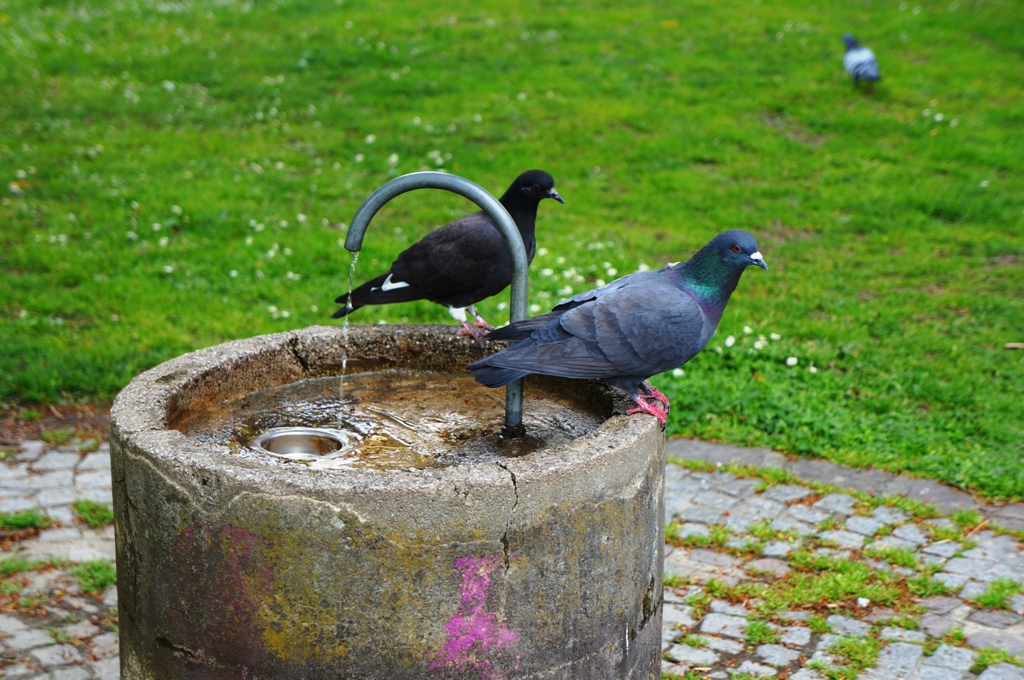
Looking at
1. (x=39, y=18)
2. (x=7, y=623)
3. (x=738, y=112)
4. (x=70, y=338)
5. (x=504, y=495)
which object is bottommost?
(x=7, y=623)

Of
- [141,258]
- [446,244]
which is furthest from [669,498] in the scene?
[141,258]

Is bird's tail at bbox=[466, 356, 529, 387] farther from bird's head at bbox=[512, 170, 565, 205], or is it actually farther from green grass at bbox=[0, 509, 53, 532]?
green grass at bbox=[0, 509, 53, 532]

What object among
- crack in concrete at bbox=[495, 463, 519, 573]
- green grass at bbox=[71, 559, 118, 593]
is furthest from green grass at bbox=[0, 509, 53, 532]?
Answer: crack in concrete at bbox=[495, 463, 519, 573]

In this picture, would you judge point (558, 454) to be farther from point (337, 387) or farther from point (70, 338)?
point (70, 338)

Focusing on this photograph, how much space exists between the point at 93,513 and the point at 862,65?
877cm

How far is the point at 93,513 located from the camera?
4.89m

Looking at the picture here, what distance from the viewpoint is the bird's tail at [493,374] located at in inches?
124

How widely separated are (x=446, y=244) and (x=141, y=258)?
4.22 metres

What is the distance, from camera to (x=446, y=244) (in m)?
4.45

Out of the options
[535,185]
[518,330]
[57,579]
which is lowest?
[57,579]

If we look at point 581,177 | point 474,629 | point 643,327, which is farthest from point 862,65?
point 474,629

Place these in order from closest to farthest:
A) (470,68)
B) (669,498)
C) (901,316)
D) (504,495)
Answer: (504,495) < (669,498) < (901,316) < (470,68)

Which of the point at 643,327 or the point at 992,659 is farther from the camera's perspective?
the point at 992,659

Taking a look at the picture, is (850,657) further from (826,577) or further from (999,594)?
(999,594)
